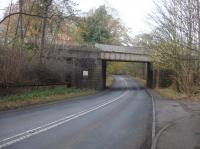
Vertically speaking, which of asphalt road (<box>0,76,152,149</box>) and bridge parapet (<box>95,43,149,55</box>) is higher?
bridge parapet (<box>95,43,149,55</box>)

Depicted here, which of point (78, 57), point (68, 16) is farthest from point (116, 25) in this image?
point (68, 16)

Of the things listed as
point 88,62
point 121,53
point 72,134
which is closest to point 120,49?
point 121,53

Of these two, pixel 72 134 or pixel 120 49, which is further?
pixel 120 49

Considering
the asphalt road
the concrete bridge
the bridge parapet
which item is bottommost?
the asphalt road

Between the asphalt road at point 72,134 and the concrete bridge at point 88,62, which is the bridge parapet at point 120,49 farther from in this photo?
the asphalt road at point 72,134

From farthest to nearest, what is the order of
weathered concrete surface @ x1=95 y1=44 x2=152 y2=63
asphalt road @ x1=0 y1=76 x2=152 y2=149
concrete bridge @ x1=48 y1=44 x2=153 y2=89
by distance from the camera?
1. weathered concrete surface @ x1=95 y1=44 x2=152 y2=63
2. concrete bridge @ x1=48 y1=44 x2=153 y2=89
3. asphalt road @ x1=0 y1=76 x2=152 y2=149

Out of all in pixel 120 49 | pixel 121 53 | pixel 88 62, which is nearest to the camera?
pixel 88 62

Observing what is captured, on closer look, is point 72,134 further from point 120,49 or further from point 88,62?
point 120,49

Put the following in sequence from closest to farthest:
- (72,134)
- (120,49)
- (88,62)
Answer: (72,134)
(88,62)
(120,49)

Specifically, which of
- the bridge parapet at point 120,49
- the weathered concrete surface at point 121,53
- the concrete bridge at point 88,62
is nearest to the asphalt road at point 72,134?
the concrete bridge at point 88,62

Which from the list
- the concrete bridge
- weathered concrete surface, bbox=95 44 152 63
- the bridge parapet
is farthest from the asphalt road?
weathered concrete surface, bbox=95 44 152 63

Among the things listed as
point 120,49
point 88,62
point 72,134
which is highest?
point 120,49

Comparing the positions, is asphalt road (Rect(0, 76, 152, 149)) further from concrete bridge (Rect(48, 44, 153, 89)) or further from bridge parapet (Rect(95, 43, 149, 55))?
bridge parapet (Rect(95, 43, 149, 55))

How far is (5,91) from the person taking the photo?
24406 mm
